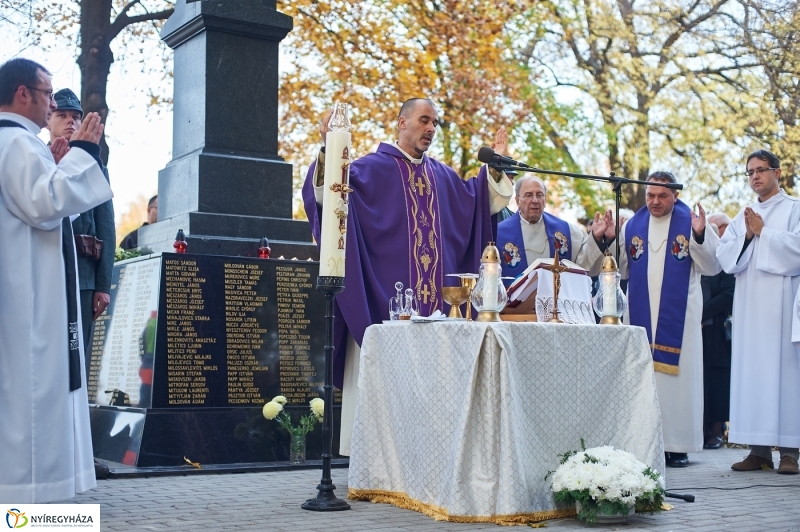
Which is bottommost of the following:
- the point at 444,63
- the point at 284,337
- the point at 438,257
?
the point at 284,337

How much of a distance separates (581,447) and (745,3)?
17.1 metres

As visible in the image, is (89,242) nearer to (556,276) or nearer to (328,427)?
(328,427)

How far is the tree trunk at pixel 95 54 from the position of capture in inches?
642

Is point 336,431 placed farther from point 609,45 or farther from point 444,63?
point 609,45

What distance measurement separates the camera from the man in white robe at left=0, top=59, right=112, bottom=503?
4727 millimetres

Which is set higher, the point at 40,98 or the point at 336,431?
the point at 40,98

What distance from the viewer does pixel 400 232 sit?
704 centimetres

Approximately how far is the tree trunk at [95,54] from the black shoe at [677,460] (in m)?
10.9

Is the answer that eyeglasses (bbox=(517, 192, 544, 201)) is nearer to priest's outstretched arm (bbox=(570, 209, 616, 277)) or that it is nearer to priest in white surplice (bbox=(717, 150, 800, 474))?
priest's outstretched arm (bbox=(570, 209, 616, 277))

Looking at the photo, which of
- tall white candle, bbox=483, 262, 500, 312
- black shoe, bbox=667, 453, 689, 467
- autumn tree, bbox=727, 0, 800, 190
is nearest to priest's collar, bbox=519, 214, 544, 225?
black shoe, bbox=667, 453, 689, 467

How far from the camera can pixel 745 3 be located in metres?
20.4

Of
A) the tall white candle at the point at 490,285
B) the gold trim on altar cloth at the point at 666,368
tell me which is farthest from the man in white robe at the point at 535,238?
the tall white candle at the point at 490,285

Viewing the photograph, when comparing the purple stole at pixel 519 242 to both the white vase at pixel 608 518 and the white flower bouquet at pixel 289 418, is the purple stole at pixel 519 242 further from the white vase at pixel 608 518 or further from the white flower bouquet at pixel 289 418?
the white vase at pixel 608 518

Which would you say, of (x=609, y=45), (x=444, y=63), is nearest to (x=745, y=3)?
(x=609, y=45)
